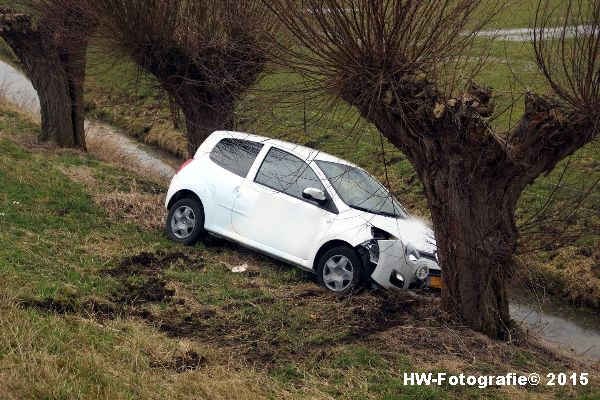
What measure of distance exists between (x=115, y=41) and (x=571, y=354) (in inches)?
335

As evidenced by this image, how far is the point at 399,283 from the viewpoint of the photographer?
10.1 metres

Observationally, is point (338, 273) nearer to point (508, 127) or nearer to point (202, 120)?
point (508, 127)

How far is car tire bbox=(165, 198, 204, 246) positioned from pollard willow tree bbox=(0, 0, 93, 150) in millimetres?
5947

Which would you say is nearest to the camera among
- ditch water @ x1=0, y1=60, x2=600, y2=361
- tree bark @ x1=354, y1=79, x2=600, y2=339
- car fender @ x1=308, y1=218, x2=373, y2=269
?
tree bark @ x1=354, y1=79, x2=600, y2=339

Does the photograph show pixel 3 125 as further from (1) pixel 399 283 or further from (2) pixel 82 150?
(1) pixel 399 283

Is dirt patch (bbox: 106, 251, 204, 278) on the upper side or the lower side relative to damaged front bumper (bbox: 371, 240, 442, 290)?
lower

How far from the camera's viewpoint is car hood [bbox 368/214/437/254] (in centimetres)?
1030

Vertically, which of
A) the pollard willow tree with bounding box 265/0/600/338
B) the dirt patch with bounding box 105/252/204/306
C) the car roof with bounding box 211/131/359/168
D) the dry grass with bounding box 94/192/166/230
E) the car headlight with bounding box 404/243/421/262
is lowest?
the dirt patch with bounding box 105/252/204/306

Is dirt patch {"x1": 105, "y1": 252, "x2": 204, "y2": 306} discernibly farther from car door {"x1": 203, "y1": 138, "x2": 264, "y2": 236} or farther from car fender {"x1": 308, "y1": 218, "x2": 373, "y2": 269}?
car fender {"x1": 308, "y1": 218, "x2": 373, "y2": 269}

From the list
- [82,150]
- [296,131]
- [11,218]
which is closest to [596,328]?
[296,131]

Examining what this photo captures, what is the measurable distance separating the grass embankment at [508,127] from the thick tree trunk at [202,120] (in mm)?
953

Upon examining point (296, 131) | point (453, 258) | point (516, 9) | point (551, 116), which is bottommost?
point (453, 258)

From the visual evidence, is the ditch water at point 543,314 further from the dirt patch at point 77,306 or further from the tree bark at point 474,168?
the dirt patch at point 77,306

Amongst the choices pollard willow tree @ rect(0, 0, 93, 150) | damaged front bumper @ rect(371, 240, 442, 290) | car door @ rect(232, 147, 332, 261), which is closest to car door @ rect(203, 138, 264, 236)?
car door @ rect(232, 147, 332, 261)
